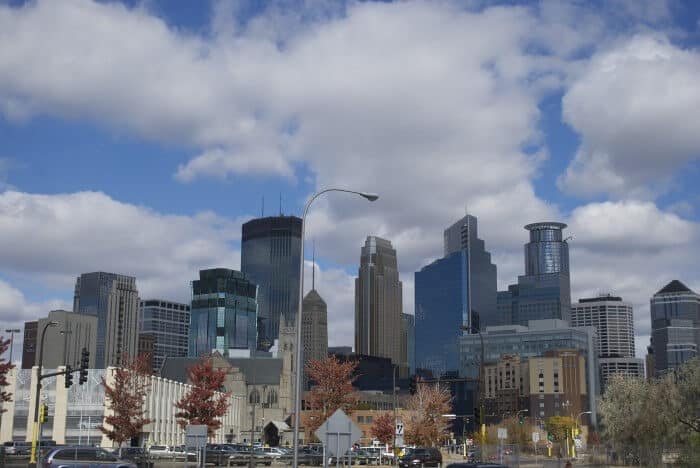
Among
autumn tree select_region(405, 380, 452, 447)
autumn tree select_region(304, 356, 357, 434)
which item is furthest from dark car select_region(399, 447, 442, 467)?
autumn tree select_region(405, 380, 452, 447)

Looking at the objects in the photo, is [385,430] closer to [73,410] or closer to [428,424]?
[428,424]

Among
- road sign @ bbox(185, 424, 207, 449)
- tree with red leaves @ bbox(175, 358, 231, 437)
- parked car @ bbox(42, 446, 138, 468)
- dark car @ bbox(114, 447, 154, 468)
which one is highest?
tree with red leaves @ bbox(175, 358, 231, 437)

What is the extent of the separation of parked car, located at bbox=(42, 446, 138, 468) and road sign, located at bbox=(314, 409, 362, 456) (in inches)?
711

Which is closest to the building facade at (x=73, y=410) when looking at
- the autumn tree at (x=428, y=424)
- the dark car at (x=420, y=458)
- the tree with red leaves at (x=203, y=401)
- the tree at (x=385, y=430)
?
the tree with red leaves at (x=203, y=401)

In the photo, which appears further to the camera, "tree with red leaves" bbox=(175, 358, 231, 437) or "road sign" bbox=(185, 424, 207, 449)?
"tree with red leaves" bbox=(175, 358, 231, 437)

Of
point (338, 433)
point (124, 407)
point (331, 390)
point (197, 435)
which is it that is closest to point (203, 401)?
point (124, 407)

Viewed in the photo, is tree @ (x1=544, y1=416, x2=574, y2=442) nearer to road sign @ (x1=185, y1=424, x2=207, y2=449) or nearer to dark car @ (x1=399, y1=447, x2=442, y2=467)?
dark car @ (x1=399, y1=447, x2=442, y2=467)

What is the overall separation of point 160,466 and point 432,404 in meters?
47.0

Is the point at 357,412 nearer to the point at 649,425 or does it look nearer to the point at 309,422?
the point at 309,422

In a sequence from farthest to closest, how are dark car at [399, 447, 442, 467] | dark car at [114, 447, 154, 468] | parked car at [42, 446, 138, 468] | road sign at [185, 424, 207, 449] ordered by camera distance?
1. dark car at [399, 447, 442, 467]
2. dark car at [114, 447, 154, 468]
3. parked car at [42, 446, 138, 468]
4. road sign at [185, 424, 207, 449]

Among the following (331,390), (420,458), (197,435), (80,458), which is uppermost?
(331,390)

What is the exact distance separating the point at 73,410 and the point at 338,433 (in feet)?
262

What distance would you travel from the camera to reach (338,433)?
28656 millimetres

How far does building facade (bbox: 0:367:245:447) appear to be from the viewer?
326ft
